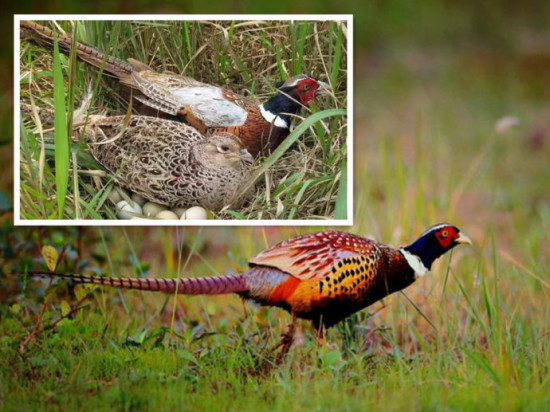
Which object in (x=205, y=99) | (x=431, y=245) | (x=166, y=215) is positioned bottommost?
(x=431, y=245)

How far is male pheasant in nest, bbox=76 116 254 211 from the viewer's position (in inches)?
152

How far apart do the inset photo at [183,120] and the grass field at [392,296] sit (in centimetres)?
21

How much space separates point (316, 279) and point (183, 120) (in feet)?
3.18

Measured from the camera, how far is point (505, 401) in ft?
10.8

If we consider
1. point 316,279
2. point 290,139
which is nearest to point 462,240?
point 316,279

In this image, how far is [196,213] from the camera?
3.88 metres

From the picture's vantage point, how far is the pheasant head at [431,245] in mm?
3711

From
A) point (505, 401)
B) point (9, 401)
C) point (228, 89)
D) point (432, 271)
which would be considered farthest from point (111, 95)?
point (505, 401)

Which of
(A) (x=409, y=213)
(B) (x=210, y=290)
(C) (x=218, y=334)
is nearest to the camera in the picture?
(B) (x=210, y=290)

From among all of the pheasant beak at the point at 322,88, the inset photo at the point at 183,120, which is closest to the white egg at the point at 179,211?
the inset photo at the point at 183,120

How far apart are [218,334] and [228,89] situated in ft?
3.63

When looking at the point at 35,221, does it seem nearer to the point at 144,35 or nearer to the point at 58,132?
the point at 58,132

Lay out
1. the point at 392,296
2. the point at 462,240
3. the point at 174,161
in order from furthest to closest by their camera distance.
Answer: the point at 392,296 → the point at 174,161 → the point at 462,240

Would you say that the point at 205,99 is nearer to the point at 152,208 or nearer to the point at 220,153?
the point at 220,153
